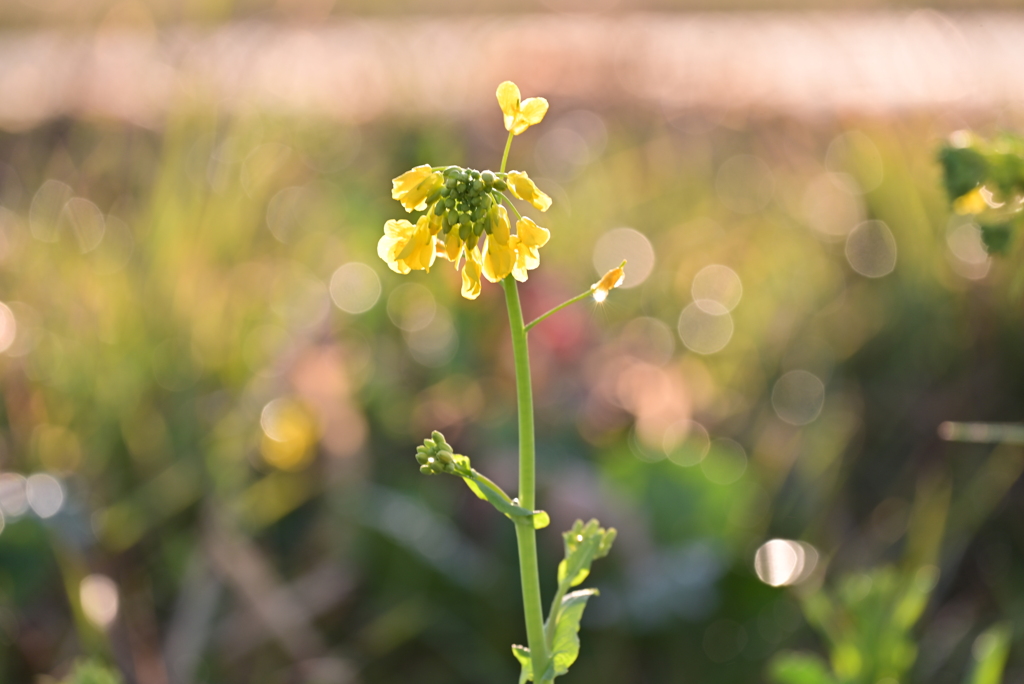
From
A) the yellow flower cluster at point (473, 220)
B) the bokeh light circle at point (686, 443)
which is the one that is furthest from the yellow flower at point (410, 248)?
the bokeh light circle at point (686, 443)

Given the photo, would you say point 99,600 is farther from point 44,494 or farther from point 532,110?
point 532,110

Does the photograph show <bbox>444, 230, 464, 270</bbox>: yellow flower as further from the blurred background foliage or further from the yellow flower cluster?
the blurred background foliage

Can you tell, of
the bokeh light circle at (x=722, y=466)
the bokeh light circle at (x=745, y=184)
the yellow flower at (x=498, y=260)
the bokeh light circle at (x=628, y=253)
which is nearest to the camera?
the yellow flower at (x=498, y=260)

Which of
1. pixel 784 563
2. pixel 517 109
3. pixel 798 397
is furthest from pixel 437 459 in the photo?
pixel 798 397

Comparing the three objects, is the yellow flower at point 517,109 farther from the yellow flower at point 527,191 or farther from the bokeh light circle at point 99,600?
the bokeh light circle at point 99,600

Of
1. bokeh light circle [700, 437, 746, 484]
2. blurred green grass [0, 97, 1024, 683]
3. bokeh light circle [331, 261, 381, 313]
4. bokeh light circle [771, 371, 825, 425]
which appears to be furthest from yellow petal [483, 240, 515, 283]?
bokeh light circle [331, 261, 381, 313]

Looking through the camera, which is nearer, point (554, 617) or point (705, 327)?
point (554, 617)

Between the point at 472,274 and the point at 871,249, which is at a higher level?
the point at 871,249
